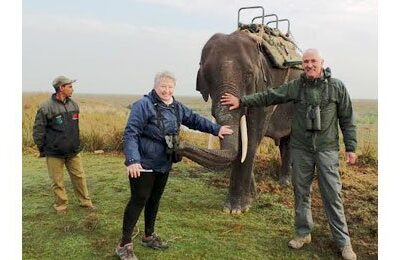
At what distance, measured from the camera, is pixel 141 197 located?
4.21 metres

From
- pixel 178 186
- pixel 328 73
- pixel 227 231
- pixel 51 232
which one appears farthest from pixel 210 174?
pixel 328 73

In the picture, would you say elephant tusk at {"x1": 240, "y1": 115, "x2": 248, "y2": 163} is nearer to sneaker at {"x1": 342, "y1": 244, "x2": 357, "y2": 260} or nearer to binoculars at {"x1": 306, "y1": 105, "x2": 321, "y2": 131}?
binoculars at {"x1": 306, "y1": 105, "x2": 321, "y2": 131}

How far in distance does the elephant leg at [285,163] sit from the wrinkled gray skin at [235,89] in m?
1.35

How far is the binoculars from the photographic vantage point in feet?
14.6

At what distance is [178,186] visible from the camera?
279 inches

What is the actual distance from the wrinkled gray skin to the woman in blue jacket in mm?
225

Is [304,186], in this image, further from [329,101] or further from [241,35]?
[241,35]

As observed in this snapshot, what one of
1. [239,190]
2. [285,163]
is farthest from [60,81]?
[285,163]

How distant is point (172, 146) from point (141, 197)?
1.64ft

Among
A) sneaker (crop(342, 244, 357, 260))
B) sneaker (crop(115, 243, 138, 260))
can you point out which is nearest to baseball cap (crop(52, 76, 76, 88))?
sneaker (crop(115, 243, 138, 260))

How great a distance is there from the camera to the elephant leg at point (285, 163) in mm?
7578

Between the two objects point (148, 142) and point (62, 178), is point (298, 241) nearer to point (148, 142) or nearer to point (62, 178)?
point (148, 142)

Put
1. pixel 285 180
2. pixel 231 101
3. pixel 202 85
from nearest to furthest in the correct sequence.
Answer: pixel 231 101 → pixel 202 85 → pixel 285 180
